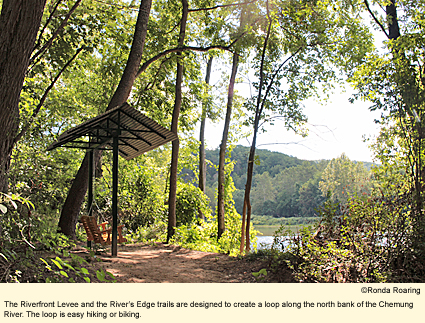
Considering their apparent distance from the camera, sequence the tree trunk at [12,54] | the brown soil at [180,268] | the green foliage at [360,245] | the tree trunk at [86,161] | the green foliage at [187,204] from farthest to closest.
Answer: the green foliage at [187,204]
the tree trunk at [86,161]
the brown soil at [180,268]
the green foliage at [360,245]
the tree trunk at [12,54]

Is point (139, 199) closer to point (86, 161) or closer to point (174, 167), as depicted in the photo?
point (174, 167)

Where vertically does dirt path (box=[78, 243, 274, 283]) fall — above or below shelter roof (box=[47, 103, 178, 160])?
below

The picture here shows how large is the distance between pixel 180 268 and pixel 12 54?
444 centimetres

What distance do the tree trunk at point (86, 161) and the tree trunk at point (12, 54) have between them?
3.96 meters

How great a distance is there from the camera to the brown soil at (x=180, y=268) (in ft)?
17.9

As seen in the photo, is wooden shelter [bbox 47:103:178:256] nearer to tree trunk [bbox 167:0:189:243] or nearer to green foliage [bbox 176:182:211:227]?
tree trunk [bbox 167:0:189:243]

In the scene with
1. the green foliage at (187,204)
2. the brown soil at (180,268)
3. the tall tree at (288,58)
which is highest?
the tall tree at (288,58)

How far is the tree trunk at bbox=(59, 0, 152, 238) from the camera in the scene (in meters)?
7.89

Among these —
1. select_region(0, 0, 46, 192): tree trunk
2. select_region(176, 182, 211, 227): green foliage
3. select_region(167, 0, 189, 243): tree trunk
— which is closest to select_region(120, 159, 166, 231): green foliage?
select_region(176, 182, 211, 227): green foliage

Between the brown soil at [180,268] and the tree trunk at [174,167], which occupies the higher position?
the tree trunk at [174,167]

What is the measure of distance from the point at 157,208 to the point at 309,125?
324 inches

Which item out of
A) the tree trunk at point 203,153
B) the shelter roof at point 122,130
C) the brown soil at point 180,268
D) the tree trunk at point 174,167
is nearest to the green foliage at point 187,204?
the tree trunk at point 203,153

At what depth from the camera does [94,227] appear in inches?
292

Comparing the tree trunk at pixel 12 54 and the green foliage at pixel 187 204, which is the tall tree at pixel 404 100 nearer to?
the tree trunk at pixel 12 54
